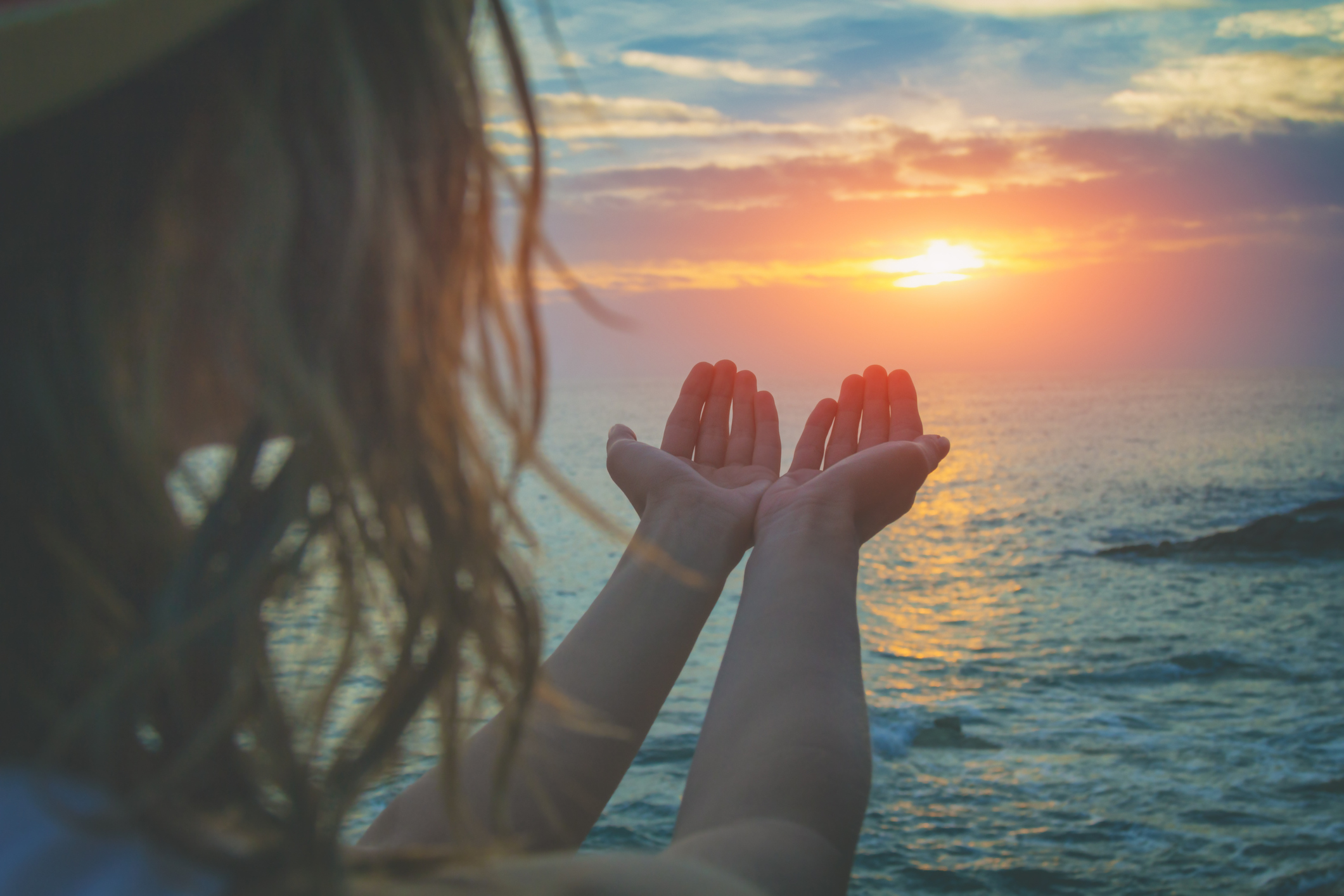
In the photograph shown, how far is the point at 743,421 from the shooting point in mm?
2945

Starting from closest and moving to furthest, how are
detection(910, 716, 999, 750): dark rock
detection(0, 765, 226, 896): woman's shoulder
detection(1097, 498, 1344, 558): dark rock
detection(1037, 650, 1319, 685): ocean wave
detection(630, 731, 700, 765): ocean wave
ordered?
detection(0, 765, 226, 896): woman's shoulder
detection(630, 731, 700, 765): ocean wave
detection(910, 716, 999, 750): dark rock
detection(1037, 650, 1319, 685): ocean wave
detection(1097, 498, 1344, 558): dark rock

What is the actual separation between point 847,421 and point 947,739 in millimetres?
6439

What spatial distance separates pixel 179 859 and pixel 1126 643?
13.5 metres

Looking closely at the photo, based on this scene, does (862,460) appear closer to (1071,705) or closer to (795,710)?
(795,710)

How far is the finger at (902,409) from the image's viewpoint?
2.81m

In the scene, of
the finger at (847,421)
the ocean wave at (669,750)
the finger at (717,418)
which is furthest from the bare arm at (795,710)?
the ocean wave at (669,750)

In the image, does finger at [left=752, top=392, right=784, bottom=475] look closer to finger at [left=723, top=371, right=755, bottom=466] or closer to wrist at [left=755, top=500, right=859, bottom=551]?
finger at [left=723, top=371, right=755, bottom=466]

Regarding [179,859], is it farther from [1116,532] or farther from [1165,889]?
[1116,532]

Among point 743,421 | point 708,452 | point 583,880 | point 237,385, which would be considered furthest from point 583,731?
point 743,421

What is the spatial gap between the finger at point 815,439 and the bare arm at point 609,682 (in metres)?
0.31

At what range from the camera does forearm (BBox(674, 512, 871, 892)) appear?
125cm

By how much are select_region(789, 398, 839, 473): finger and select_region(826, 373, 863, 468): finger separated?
3cm

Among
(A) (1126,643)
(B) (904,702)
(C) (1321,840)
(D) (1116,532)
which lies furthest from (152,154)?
(D) (1116,532)

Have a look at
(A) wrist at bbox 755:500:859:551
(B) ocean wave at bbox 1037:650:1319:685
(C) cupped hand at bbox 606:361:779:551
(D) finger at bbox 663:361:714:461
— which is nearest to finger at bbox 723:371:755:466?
(C) cupped hand at bbox 606:361:779:551
